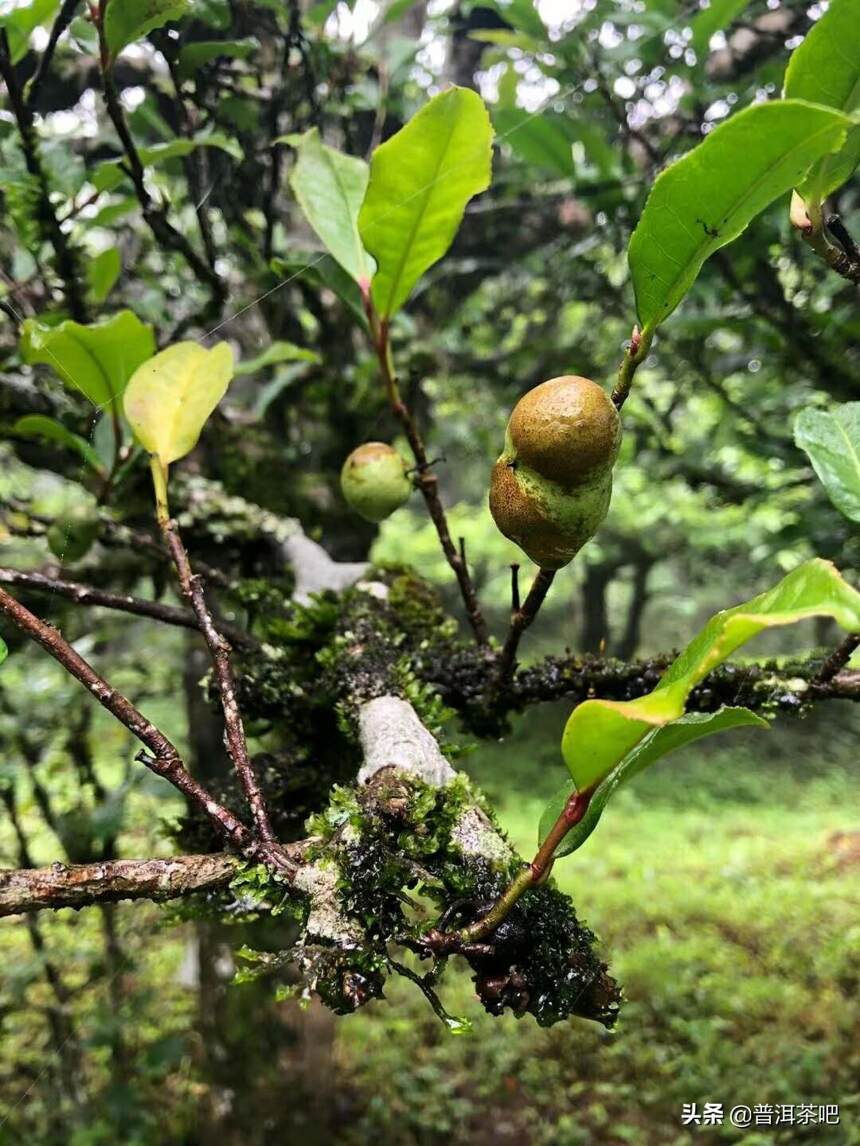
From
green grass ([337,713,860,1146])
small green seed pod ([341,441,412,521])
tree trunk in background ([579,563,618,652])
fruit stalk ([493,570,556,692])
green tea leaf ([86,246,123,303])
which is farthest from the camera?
tree trunk in background ([579,563,618,652])

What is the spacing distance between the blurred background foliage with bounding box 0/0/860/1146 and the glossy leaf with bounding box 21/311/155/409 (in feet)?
0.22

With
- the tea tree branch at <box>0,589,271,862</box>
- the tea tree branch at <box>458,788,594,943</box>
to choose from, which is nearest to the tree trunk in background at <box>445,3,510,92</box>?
the tea tree branch at <box>0,589,271,862</box>

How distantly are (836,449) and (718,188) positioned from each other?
12.2 inches

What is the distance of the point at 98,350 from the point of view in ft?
3.00

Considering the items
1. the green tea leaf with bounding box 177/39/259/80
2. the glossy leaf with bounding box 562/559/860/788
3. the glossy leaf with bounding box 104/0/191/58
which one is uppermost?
the green tea leaf with bounding box 177/39/259/80

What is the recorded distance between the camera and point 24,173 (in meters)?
1.19

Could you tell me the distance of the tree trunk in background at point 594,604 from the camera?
7438 mm

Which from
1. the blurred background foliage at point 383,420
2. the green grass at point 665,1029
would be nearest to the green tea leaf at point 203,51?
the blurred background foliage at point 383,420

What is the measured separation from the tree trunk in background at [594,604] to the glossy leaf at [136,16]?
21.9 ft

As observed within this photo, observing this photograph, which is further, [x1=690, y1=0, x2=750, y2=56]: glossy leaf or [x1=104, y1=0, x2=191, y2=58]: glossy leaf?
[x1=690, y1=0, x2=750, y2=56]: glossy leaf

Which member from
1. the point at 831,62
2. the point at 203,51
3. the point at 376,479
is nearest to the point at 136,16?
the point at 203,51

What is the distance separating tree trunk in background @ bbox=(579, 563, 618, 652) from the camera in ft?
24.4

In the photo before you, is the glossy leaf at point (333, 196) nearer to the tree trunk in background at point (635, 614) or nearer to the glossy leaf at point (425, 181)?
the glossy leaf at point (425, 181)

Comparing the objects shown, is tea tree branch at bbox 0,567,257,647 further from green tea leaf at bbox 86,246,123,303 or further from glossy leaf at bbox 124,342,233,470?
green tea leaf at bbox 86,246,123,303
